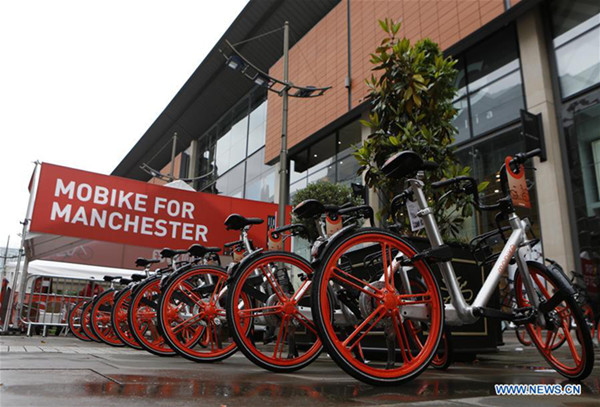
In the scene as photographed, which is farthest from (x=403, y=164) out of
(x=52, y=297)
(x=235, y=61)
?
(x=52, y=297)

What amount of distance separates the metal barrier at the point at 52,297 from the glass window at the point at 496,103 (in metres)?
11.0

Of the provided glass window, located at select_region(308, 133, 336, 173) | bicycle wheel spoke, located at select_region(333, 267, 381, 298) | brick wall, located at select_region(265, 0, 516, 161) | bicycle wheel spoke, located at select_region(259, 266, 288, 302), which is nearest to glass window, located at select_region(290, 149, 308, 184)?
glass window, located at select_region(308, 133, 336, 173)

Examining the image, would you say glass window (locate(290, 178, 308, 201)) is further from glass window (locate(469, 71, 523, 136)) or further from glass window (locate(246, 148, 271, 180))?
glass window (locate(469, 71, 523, 136))

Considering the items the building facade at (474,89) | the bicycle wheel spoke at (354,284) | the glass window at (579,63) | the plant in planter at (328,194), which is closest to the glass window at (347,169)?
the building facade at (474,89)

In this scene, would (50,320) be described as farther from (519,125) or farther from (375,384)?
(519,125)

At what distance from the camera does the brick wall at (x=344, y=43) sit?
40.0 feet

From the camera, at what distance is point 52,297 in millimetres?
11891

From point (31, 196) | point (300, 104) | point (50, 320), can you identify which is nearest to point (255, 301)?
point (31, 196)

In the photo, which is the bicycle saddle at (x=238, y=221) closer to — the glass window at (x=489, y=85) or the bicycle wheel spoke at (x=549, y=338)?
the bicycle wheel spoke at (x=549, y=338)

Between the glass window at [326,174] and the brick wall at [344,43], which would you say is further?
the glass window at [326,174]

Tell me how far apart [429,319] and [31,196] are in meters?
8.88

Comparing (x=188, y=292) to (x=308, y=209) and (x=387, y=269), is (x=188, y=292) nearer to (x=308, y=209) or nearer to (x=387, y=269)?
(x=308, y=209)

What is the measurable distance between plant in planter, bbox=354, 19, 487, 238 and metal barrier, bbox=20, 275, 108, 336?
9.51 meters

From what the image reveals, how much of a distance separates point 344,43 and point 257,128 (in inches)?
309
